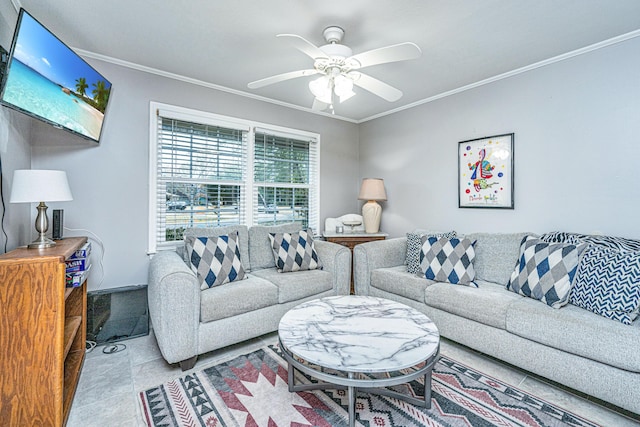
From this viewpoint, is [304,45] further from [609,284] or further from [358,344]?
[609,284]

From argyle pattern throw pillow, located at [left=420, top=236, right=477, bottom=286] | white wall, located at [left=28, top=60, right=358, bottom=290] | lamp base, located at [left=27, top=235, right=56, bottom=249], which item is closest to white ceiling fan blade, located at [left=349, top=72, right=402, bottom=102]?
argyle pattern throw pillow, located at [left=420, top=236, right=477, bottom=286]

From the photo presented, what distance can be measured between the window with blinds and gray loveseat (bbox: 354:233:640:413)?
133 cm

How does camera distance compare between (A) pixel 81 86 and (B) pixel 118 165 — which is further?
(B) pixel 118 165

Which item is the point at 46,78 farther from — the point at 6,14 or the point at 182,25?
the point at 182,25

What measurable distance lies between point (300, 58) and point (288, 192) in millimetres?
1724

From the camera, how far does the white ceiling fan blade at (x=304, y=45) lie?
1666mm

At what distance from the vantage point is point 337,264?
3053mm

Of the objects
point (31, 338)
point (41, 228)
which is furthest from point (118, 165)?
point (31, 338)

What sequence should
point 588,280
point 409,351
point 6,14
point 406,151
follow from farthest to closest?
point 406,151 → point 588,280 → point 6,14 → point 409,351

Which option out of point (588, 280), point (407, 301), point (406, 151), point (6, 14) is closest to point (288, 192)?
point (406, 151)

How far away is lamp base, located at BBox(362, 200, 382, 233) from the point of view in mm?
4023

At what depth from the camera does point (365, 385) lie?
4.37 ft

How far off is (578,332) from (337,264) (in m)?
1.87

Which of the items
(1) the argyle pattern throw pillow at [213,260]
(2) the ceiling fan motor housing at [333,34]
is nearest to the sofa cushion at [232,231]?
(1) the argyle pattern throw pillow at [213,260]
